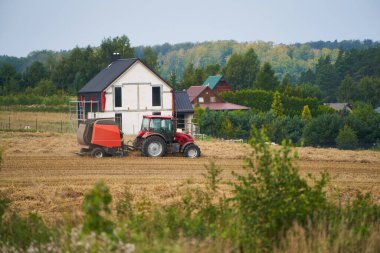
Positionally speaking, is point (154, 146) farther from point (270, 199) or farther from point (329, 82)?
point (329, 82)

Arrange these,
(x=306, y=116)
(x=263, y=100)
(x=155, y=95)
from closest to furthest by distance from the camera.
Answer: (x=155, y=95), (x=306, y=116), (x=263, y=100)

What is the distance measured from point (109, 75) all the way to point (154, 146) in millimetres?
27320

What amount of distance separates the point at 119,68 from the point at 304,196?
4415 centimetres

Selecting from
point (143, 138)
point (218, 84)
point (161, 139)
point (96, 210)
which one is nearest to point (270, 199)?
point (96, 210)

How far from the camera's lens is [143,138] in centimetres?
2872

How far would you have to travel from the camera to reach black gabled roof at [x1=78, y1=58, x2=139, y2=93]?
173 feet

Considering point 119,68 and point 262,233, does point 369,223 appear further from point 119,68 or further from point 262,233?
point 119,68

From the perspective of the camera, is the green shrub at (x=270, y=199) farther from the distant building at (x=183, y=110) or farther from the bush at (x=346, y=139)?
the distant building at (x=183, y=110)

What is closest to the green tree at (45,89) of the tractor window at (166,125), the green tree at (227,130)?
the green tree at (227,130)

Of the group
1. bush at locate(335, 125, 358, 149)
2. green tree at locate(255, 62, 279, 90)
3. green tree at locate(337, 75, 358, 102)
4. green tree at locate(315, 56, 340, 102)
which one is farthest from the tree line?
green tree at locate(315, 56, 340, 102)

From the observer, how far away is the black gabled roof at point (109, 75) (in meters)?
52.6

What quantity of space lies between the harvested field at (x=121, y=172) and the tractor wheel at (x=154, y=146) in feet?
1.48

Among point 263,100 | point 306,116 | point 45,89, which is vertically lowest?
point 306,116

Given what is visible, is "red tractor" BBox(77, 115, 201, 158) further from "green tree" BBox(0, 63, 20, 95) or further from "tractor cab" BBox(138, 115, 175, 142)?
"green tree" BBox(0, 63, 20, 95)
